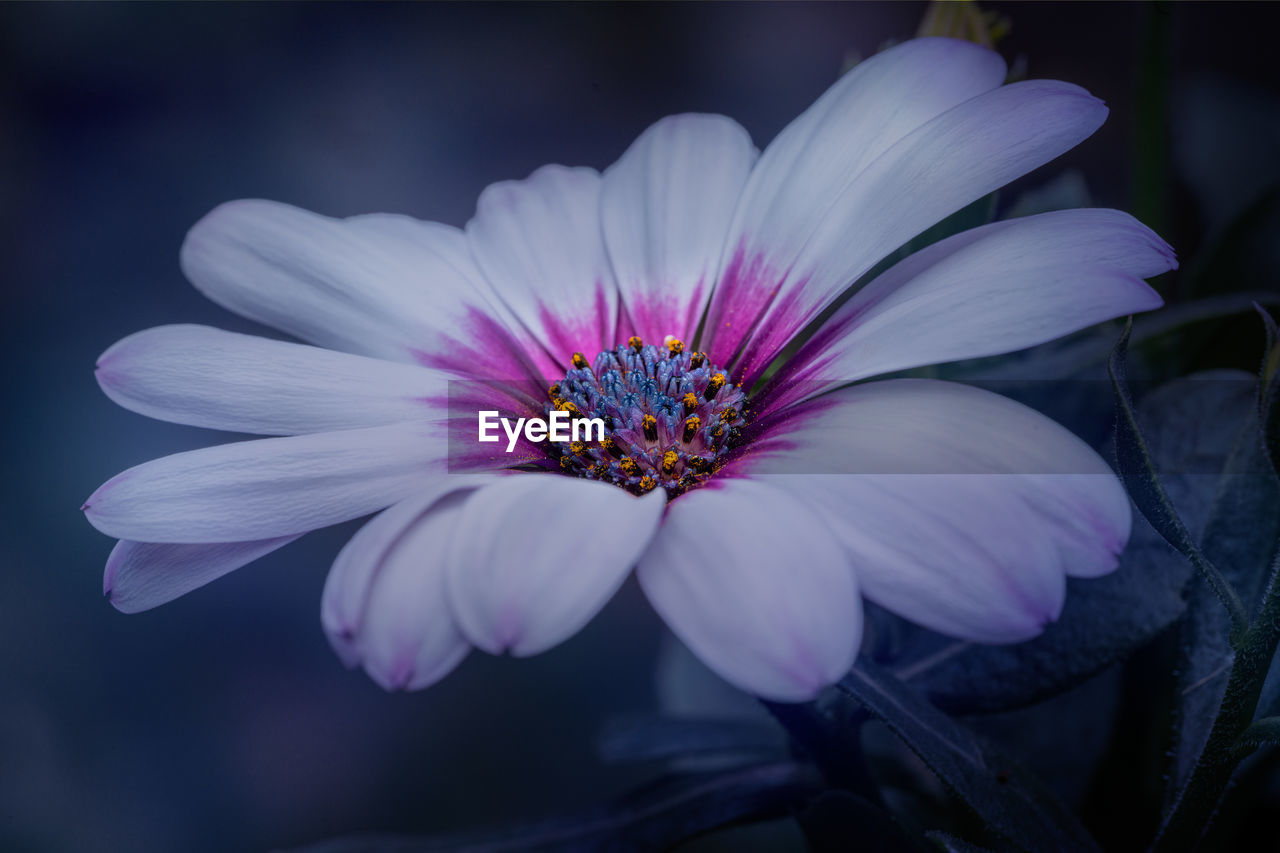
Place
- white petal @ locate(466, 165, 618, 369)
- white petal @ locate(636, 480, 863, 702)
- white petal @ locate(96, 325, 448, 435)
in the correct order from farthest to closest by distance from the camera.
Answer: white petal @ locate(466, 165, 618, 369)
white petal @ locate(96, 325, 448, 435)
white petal @ locate(636, 480, 863, 702)

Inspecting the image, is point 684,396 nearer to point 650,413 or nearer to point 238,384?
point 650,413

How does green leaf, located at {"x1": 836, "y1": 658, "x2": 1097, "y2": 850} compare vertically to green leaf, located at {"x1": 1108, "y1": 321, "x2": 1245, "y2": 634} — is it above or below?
below

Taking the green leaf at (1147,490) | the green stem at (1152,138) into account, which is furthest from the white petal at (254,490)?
the green stem at (1152,138)

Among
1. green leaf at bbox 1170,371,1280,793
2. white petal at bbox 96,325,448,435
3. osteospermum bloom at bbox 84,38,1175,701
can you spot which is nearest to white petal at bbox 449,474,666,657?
osteospermum bloom at bbox 84,38,1175,701

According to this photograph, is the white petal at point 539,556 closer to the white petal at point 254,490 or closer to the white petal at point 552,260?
the white petal at point 254,490

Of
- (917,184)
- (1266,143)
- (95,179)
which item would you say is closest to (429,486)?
(917,184)

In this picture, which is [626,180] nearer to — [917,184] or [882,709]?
[917,184]

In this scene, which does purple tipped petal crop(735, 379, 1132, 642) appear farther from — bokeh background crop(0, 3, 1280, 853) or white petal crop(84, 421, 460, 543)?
bokeh background crop(0, 3, 1280, 853)
